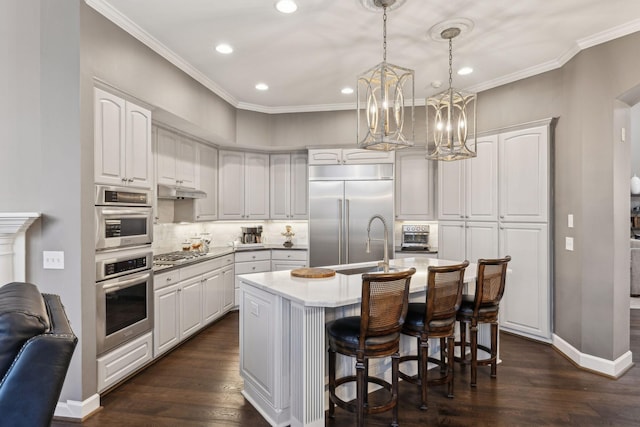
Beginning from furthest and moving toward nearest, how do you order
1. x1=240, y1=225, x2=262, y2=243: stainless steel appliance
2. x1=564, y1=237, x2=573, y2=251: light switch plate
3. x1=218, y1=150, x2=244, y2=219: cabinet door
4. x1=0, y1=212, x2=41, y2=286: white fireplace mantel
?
x1=240, y1=225, x2=262, y2=243: stainless steel appliance
x1=218, y1=150, x2=244, y2=219: cabinet door
x1=564, y1=237, x2=573, y2=251: light switch plate
x1=0, y1=212, x2=41, y2=286: white fireplace mantel

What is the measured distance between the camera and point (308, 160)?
555 cm

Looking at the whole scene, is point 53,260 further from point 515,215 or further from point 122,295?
point 515,215

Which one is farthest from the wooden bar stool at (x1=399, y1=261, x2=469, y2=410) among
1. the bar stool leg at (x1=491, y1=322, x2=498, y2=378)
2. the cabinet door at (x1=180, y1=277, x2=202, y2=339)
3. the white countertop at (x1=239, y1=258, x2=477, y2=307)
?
the cabinet door at (x1=180, y1=277, x2=202, y2=339)

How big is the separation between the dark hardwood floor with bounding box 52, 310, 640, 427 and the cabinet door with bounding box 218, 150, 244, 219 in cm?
233

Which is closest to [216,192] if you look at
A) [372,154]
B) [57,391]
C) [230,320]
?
[230,320]

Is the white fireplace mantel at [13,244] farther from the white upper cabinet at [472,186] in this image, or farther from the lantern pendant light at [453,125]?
the white upper cabinet at [472,186]

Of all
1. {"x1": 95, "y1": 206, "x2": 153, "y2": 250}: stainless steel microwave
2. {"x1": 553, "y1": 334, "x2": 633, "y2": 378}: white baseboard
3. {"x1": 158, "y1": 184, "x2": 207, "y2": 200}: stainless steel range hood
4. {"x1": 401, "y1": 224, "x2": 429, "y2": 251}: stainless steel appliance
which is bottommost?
{"x1": 553, "y1": 334, "x2": 633, "y2": 378}: white baseboard

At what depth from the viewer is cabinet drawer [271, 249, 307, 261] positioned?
18.2 feet

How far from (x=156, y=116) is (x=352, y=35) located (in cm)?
209

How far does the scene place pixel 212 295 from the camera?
4531 millimetres

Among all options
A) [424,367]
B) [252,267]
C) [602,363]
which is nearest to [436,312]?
[424,367]

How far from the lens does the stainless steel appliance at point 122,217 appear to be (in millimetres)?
2719

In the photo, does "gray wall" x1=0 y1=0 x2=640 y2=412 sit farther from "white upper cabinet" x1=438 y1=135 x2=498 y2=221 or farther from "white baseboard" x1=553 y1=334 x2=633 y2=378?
"white upper cabinet" x1=438 y1=135 x2=498 y2=221

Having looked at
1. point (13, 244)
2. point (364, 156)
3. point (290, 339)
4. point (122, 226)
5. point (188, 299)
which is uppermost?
point (364, 156)
